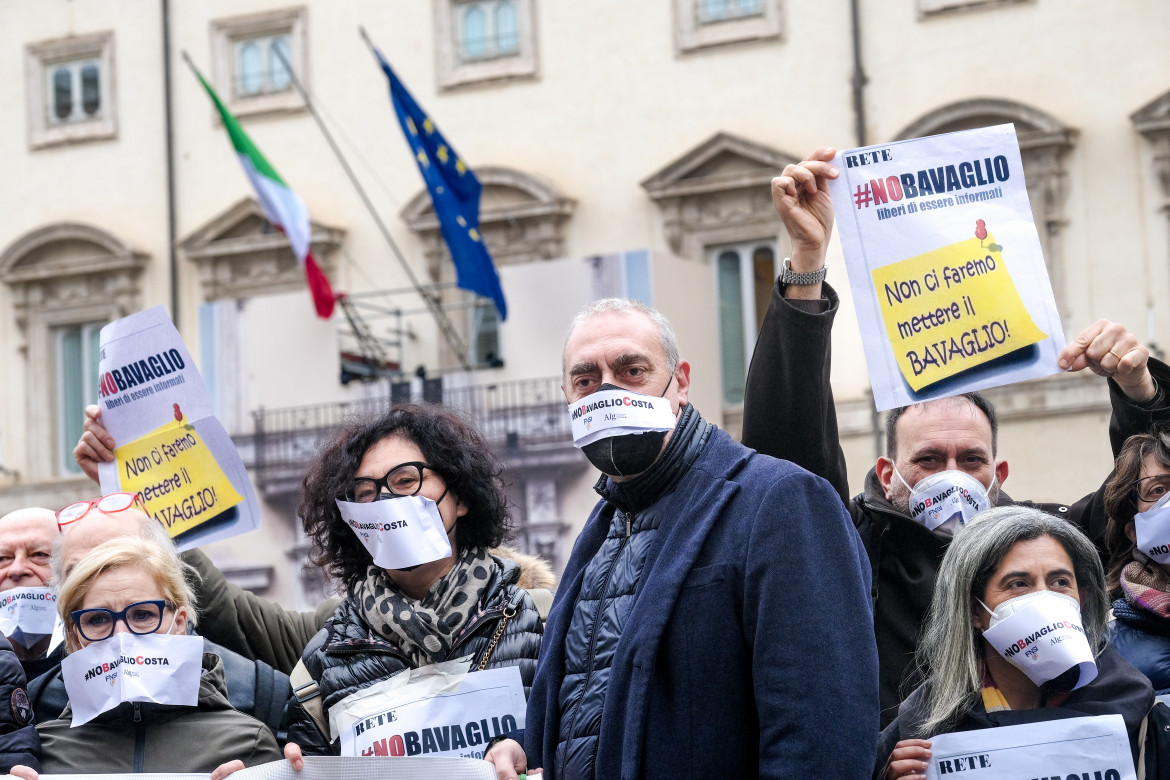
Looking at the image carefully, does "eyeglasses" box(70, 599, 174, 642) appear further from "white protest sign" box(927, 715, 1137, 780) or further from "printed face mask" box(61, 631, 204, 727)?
"white protest sign" box(927, 715, 1137, 780)

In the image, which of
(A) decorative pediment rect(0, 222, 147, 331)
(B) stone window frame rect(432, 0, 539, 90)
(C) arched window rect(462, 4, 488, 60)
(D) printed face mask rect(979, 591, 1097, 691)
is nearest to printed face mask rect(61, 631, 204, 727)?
(D) printed face mask rect(979, 591, 1097, 691)

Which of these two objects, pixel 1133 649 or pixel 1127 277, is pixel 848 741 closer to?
pixel 1133 649

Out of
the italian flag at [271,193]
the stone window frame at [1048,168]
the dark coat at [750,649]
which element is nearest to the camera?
the dark coat at [750,649]

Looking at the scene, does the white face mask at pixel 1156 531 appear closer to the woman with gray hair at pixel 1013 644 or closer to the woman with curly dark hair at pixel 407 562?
the woman with gray hair at pixel 1013 644

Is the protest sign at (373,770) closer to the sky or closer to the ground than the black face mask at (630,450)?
closer to the ground

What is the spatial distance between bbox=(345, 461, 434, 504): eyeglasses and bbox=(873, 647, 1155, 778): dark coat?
1279 millimetres

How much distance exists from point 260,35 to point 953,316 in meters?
18.7

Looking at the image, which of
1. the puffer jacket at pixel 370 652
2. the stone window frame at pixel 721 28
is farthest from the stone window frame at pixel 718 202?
the puffer jacket at pixel 370 652

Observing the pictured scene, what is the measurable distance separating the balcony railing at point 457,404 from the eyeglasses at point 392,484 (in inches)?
542

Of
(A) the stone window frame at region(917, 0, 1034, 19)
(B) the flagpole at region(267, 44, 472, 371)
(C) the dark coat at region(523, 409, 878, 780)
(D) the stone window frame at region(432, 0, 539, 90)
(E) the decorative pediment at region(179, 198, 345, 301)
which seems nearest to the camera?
(C) the dark coat at region(523, 409, 878, 780)

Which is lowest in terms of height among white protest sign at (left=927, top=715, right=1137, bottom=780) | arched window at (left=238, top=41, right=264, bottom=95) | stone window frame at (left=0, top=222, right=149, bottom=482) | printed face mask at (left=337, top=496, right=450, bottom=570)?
white protest sign at (left=927, top=715, right=1137, bottom=780)

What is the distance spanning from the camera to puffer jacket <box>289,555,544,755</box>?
405 centimetres

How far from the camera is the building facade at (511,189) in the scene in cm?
1838

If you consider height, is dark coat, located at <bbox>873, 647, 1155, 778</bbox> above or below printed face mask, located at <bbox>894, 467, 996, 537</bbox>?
below
